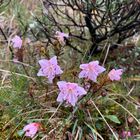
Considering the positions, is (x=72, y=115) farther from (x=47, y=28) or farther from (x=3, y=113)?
(x=47, y=28)

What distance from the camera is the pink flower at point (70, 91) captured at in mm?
1961

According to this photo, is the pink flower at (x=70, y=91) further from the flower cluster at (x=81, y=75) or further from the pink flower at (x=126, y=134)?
the pink flower at (x=126, y=134)

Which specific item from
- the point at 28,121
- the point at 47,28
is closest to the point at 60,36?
the point at 28,121

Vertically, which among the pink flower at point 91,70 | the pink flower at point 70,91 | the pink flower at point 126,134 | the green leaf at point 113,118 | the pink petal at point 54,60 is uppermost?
the pink petal at point 54,60

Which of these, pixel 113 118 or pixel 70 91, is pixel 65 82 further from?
pixel 113 118

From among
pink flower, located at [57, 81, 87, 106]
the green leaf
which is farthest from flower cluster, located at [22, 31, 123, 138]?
the green leaf

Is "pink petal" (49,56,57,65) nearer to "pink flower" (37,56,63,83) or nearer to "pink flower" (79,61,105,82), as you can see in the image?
"pink flower" (37,56,63,83)

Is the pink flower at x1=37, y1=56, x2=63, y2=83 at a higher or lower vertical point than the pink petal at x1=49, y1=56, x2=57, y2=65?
lower

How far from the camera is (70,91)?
198 centimetres

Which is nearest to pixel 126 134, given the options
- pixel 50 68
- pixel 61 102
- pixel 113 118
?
pixel 113 118

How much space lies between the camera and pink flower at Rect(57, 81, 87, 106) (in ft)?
6.43

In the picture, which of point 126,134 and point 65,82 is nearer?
point 65,82

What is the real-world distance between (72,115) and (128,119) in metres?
0.32

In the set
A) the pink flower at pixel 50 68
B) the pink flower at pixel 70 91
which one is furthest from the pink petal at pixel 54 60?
the pink flower at pixel 70 91
